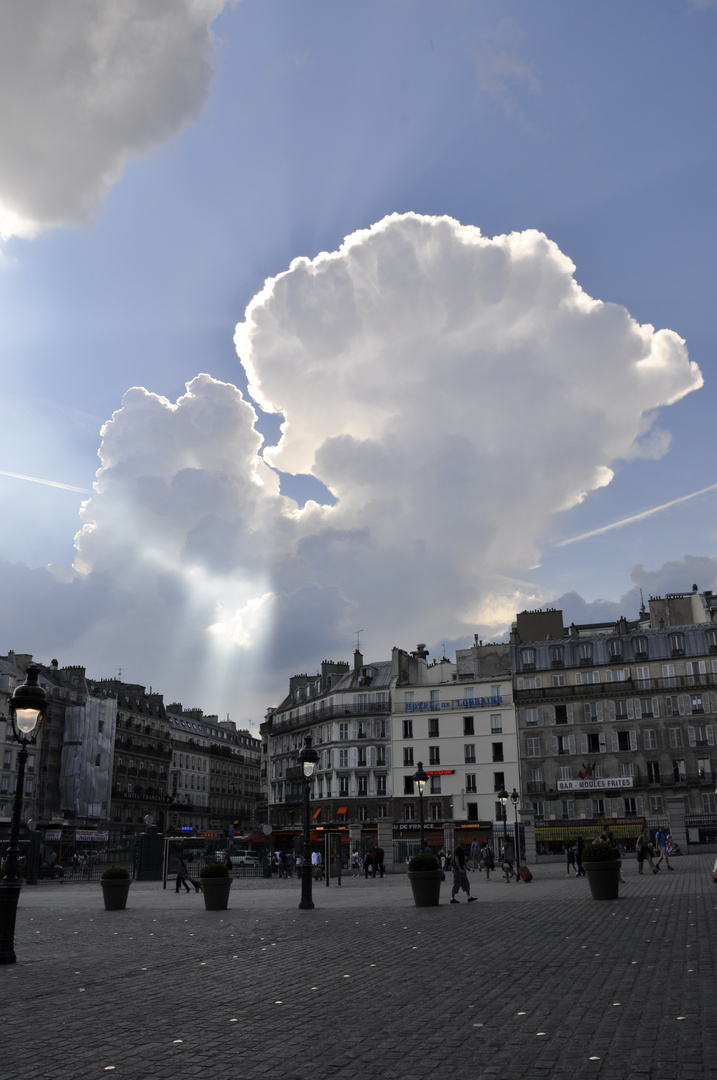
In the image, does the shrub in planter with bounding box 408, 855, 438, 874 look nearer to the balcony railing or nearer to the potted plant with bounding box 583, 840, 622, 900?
the potted plant with bounding box 583, 840, 622, 900

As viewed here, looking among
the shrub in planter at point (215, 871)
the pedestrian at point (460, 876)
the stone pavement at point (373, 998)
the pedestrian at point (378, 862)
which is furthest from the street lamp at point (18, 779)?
the pedestrian at point (378, 862)

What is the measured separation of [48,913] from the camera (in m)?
22.8

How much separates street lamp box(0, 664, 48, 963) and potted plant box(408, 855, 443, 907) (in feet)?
33.5

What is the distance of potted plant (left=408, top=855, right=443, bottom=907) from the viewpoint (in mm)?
20875

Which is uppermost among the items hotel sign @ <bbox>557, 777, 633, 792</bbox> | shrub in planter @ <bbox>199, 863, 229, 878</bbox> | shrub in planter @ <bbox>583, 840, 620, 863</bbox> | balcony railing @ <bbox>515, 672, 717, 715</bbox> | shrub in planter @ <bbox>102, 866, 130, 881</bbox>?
balcony railing @ <bbox>515, 672, 717, 715</bbox>

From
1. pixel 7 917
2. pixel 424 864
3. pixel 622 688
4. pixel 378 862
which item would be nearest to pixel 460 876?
pixel 424 864

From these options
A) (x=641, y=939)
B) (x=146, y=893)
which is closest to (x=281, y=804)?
(x=146, y=893)

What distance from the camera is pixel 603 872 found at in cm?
2027

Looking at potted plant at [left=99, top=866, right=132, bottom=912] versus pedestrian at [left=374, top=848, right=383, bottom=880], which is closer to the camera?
potted plant at [left=99, top=866, right=132, bottom=912]

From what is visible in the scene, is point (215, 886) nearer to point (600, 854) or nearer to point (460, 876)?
point (460, 876)

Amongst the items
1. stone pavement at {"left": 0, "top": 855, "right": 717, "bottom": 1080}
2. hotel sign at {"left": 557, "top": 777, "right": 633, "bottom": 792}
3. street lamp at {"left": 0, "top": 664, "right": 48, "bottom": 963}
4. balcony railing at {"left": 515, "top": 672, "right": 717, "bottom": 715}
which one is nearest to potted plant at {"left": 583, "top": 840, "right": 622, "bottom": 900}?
stone pavement at {"left": 0, "top": 855, "right": 717, "bottom": 1080}

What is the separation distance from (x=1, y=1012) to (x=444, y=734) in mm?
64424

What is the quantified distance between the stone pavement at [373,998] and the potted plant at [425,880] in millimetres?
2423

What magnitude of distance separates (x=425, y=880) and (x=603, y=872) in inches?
161
